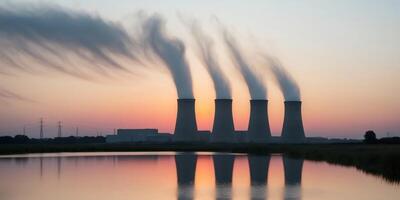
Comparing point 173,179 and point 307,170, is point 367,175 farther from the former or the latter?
point 173,179

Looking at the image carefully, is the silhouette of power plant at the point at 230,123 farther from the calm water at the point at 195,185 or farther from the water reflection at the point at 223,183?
the water reflection at the point at 223,183

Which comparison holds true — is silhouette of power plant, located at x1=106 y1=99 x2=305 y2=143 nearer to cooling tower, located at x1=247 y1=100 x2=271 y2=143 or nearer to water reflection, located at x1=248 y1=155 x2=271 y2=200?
cooling tower, located at x1=247 y1=100 x2=271 y2=143

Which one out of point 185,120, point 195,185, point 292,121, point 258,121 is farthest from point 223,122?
point 195,185

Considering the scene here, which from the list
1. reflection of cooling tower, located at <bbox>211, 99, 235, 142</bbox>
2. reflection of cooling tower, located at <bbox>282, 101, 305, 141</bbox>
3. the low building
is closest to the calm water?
reflection of cooling tower, located at <bbox>211, 99, 235, 142</bbox>

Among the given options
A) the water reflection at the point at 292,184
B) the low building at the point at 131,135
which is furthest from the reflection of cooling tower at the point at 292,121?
the low building at the point at 131,135

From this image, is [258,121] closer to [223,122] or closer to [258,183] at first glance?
[223,122]
